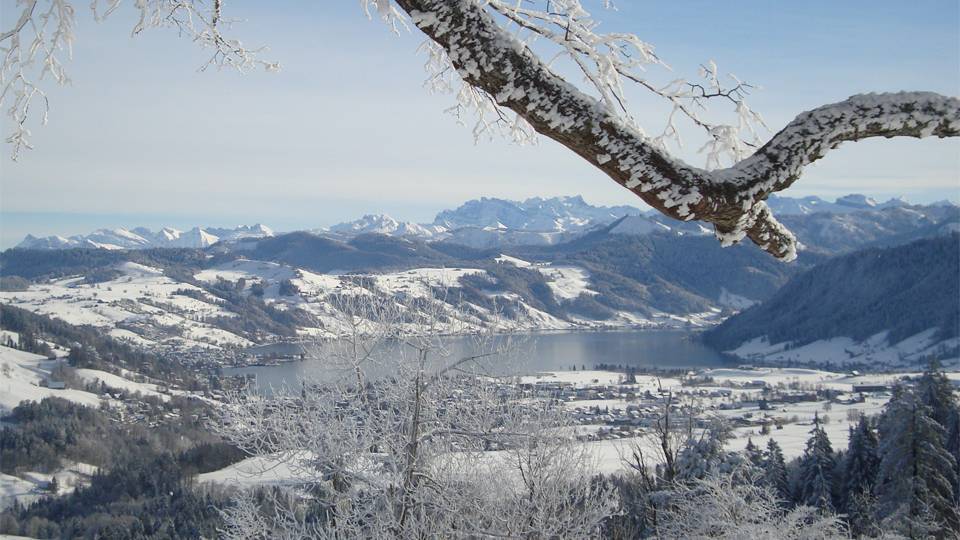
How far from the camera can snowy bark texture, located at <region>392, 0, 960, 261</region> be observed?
1.67 meters

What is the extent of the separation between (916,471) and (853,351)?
118187mm

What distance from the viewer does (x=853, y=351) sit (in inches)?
4838

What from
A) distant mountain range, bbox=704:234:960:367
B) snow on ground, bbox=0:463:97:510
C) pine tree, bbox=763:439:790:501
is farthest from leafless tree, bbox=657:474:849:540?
distant mountain range, bbox=704:234:960:367

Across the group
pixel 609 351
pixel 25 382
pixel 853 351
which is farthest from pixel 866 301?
pixel 25 382

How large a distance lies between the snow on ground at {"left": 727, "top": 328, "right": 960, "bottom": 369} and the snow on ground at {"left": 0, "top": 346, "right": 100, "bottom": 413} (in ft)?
338

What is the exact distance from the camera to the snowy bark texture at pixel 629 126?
1669mm

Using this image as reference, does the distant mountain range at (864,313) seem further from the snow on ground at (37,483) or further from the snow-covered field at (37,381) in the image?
→ the snow on ground at (37,483)

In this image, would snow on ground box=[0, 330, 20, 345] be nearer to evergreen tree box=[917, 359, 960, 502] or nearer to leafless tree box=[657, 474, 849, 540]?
evergreen tree box=[917, 359, 960, 502]

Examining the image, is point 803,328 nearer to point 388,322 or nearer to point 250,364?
point 250,364

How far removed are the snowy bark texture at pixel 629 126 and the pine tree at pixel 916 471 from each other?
1798cm

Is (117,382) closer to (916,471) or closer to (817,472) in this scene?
(817,472)

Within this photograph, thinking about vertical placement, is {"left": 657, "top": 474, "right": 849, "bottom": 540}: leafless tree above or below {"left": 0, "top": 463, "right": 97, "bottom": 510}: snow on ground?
above

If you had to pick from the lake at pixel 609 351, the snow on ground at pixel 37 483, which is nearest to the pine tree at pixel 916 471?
the lake at pixel 609 351

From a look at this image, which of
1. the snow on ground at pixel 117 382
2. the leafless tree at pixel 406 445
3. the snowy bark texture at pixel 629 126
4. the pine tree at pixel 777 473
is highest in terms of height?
the snowy bark texture at pixel 629 126
